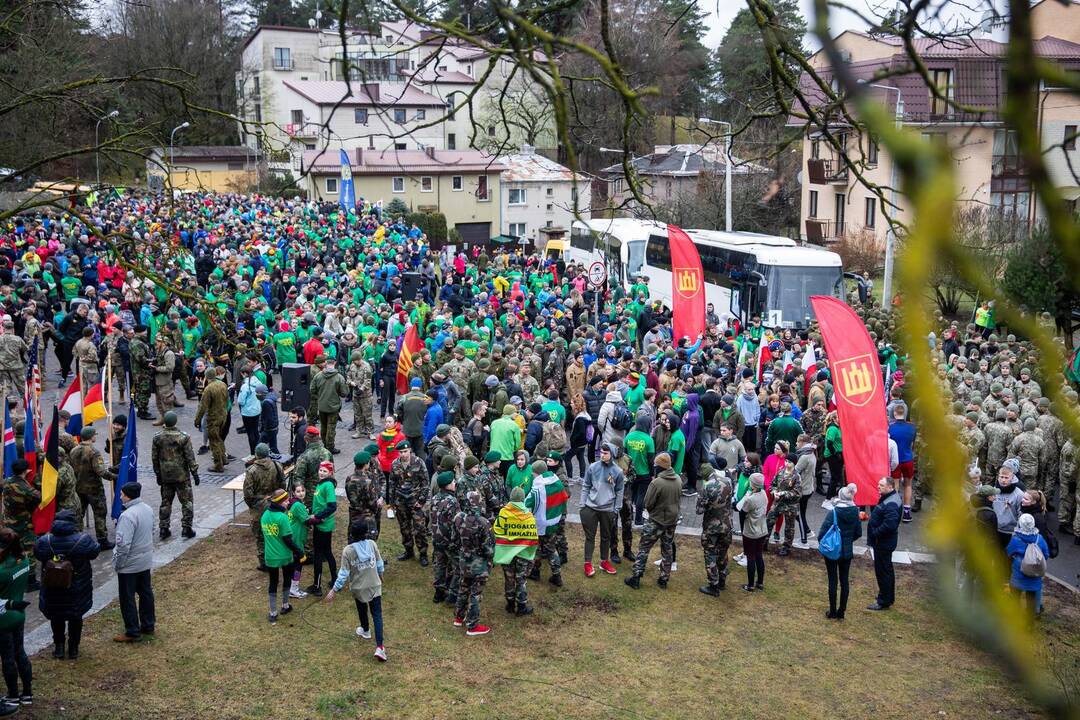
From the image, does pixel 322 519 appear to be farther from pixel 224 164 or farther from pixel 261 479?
pixel 224 164

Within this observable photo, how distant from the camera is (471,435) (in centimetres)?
1325

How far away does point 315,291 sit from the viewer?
22375 millimetres

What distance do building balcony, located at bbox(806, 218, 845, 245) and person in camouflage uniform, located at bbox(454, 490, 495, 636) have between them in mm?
33302

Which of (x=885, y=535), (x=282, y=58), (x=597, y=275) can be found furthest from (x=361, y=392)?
(x=282, y=58)

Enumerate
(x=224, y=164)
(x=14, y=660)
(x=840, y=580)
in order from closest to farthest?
1. (x=14, y=660)
2. (x=840, y=580)
3. (x=224, y=164)

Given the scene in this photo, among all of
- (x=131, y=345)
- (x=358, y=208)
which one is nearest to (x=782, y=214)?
(x=358, y=208)

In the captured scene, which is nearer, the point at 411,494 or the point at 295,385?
the point at 411,494

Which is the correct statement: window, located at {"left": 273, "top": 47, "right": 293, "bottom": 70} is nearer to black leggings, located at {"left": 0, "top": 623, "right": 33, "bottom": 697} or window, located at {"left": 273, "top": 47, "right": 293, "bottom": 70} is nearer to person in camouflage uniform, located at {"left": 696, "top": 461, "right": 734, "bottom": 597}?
person in camouflage uniform, located at {"left": 696, "top": 461, "right": 734, "bottom": 597}

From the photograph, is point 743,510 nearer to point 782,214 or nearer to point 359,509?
point 359,509

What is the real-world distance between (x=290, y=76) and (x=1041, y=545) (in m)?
65.4

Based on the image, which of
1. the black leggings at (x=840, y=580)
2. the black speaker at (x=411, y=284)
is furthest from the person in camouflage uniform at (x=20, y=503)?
the black speaker at (x=411, y=284)

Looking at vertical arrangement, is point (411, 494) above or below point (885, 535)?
above

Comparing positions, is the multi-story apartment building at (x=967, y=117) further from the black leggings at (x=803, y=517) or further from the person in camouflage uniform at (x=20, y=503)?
the person in camouflage uniform at (x=20, y=503)

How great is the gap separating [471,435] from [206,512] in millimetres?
3588
